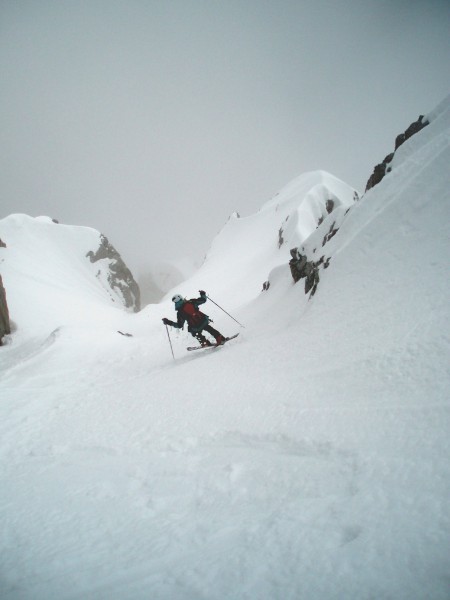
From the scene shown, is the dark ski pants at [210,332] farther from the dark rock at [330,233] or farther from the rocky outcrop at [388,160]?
the rocky outcrop at [388,160]

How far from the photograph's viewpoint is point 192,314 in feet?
31.7

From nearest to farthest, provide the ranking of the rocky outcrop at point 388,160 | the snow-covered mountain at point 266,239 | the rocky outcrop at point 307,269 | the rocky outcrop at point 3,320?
1. the rocky outcrop at point 307,269
2. the rocky outcrop at point 388,160
3. the rocky outcrop at point 3,320
4. the snow-covered mountain at point 266,239

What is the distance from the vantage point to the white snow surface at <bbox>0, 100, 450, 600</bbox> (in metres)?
Result: 2.13

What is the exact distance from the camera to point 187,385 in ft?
21.1

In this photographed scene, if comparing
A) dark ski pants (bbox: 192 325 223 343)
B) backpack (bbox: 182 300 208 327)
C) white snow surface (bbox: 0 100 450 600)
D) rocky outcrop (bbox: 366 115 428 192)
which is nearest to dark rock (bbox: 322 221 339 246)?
white snow surface (bbox: 0 100 450 600)

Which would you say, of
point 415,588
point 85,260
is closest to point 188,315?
point 415,588

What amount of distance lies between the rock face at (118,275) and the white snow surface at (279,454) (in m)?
54.6

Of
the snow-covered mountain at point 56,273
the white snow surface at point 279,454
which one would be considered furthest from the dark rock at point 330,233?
the snow-covered mountain at point 56,273

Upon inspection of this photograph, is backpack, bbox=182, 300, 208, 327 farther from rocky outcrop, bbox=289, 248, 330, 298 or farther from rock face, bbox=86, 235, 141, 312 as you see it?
rock face, bbox=86, 235, 141, 312

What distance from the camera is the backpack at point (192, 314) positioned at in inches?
379

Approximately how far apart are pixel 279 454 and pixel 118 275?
212 ft

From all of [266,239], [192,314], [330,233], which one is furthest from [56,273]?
[330,233]

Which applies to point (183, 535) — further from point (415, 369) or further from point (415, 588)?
point (415, 369)

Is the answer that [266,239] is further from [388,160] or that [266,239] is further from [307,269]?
[307,269]
